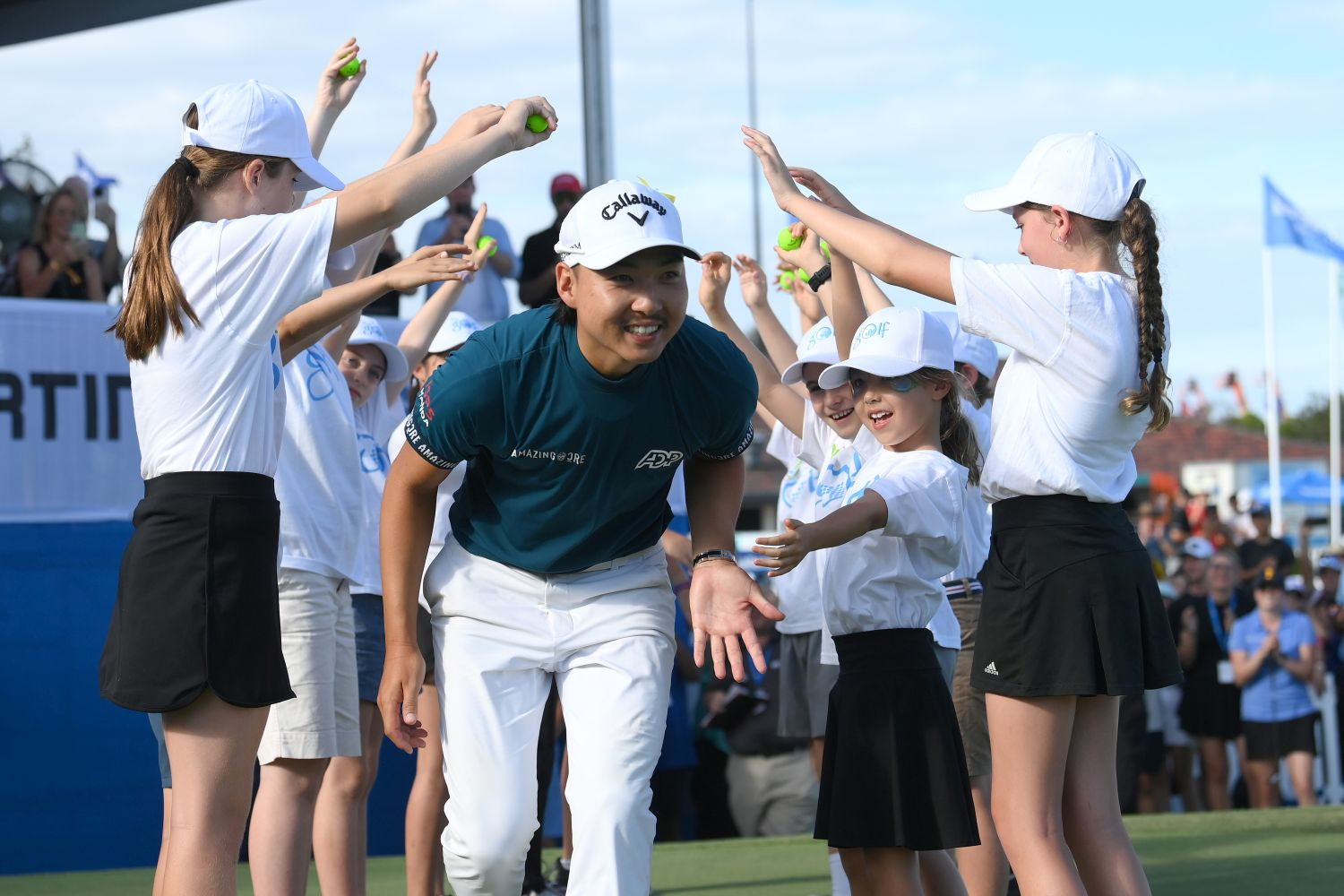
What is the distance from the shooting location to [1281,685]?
37.6ft

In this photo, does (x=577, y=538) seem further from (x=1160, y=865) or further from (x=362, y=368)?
(x=1160, y=865)

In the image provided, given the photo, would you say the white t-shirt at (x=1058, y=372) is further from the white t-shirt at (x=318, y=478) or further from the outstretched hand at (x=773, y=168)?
the white t-shirt at (x=318, y=478)

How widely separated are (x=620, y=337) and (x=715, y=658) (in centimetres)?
72

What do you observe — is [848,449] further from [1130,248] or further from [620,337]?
[620,337]

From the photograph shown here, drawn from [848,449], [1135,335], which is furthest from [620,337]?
[848,449]

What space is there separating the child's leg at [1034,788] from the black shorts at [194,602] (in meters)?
1.65

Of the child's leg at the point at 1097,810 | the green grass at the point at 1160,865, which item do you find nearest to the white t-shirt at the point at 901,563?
the child's leg at the point at 1097,810

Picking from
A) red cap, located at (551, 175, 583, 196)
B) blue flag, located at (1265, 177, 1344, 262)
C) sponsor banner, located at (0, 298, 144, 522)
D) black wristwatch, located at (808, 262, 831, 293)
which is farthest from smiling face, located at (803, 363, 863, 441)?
blue flag, located at (1265, 177, 1344, 262)

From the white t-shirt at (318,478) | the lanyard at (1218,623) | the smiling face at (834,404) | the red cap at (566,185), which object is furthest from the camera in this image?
the lanyard at (1218,623)

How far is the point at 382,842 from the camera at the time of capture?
28.3 feet

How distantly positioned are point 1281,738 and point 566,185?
21.6 feet

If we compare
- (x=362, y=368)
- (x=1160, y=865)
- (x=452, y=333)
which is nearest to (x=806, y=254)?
(x=452, y=333)

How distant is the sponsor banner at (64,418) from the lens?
294 inches

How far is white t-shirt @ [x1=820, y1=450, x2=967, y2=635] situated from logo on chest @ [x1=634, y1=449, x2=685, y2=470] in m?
0.59
